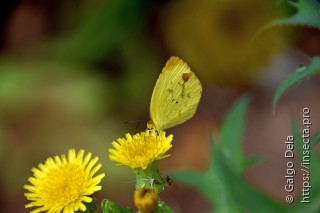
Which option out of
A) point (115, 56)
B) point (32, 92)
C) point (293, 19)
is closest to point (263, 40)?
Result: point (115, 56)

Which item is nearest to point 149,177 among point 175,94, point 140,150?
point 140,150

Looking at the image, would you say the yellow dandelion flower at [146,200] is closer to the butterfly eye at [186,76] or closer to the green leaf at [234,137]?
the butterfly eye at [186,76]

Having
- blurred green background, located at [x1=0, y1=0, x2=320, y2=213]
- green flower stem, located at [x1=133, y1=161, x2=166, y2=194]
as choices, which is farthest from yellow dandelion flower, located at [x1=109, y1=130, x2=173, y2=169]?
blurred green background, located at [x1=0, y1=0, x2=320, y2=213]

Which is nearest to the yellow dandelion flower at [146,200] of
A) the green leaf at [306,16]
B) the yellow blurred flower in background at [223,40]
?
the green leaf at [306,16]

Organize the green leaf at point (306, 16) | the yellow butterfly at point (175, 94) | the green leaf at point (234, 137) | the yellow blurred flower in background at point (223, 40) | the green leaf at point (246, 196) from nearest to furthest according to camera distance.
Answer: the green leaf at point (246, 196) < the yellow butterfly at point (175, 94) < the green leaf at point (306, 16) < the green leaf at point (234, 137) < the yellow blurred flower in background at point (223, 40)

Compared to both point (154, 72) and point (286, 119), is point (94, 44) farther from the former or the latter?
point (286, 119)

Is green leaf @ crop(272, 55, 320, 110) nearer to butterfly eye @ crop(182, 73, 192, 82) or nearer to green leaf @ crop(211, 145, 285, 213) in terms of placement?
butterfly eye @ crop(182, 73, 192, 82)

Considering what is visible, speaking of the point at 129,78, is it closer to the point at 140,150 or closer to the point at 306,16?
the point at 306,16

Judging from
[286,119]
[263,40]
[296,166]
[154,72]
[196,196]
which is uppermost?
[263,40]
